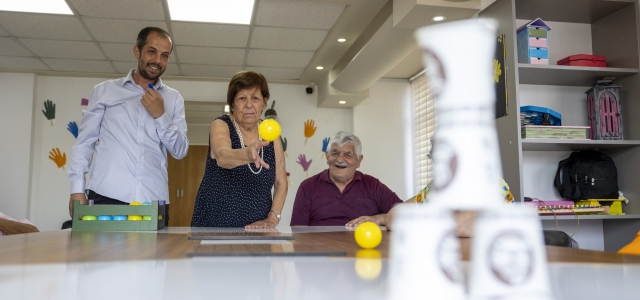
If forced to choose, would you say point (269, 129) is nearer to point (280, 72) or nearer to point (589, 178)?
point (589, 178)

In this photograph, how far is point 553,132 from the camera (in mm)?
2463

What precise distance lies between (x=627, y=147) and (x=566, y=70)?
1.77 ft

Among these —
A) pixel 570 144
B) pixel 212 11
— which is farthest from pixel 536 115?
pixel 212 11

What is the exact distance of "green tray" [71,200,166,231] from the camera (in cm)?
144

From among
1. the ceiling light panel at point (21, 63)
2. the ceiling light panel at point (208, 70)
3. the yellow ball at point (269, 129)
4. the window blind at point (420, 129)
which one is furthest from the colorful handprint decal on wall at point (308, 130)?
the yellow ball at point (269, 129)

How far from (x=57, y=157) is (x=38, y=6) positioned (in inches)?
82.1

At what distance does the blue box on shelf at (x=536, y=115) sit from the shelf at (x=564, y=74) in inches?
7.4

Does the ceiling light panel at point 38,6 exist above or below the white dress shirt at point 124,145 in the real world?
above

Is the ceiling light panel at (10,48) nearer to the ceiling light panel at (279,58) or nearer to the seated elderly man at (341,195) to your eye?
the ceiling light panel at (279,58)

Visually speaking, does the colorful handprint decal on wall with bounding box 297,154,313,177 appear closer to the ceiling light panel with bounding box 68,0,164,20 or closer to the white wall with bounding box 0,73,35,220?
the ceiling light panel with bounding box 68,0,164,20

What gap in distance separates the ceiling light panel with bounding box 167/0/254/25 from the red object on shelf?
190 centimetres

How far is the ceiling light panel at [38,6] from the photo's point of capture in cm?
321

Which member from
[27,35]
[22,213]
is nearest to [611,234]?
[27,35]

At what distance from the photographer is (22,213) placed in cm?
473
